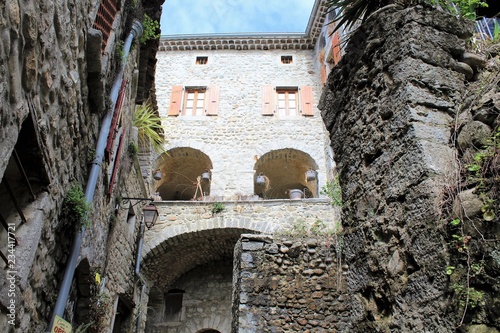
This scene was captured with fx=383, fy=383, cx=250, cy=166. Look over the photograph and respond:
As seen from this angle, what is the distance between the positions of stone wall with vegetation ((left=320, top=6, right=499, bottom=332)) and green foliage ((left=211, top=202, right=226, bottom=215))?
7398 millimetres

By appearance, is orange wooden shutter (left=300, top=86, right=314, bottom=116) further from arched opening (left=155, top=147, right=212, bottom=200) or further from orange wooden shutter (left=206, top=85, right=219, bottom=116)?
arched opening (left=155, top=147, right=212, bottom=200)

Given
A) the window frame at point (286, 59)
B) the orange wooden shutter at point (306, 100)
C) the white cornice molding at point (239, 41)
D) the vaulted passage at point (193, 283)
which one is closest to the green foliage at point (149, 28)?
the vaulted passage at point (193, 283)

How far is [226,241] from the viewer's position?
10.6m

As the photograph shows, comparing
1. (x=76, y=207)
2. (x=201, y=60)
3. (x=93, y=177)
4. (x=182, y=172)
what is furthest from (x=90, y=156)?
(x=201, y=60)

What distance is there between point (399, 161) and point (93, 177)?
3137 millimetres

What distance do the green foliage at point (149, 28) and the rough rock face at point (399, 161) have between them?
170 inches

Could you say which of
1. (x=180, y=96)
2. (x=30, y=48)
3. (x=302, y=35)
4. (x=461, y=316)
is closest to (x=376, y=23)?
(x=461, y=316)

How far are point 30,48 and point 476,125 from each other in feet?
8.62

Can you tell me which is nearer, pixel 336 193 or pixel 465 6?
pixel 465 6

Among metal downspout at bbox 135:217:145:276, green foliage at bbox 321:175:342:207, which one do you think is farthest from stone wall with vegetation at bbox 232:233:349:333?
metal downspout at bbox 135:217:145:276

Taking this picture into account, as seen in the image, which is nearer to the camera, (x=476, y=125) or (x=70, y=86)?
(x=476, y=125)

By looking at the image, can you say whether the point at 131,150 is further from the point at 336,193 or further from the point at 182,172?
the point at 182,172

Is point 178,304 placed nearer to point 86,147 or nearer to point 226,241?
point 226,241

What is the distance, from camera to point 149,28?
6.60 metres
